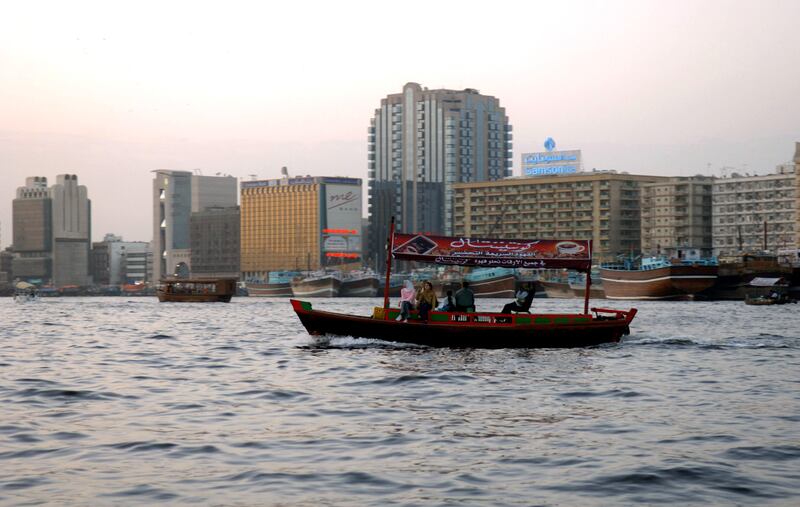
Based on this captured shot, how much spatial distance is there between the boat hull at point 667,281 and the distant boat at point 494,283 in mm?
26830

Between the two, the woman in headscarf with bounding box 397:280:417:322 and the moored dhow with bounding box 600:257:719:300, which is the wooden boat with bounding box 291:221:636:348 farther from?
the moored dhow with bounding box 600:257:719:300

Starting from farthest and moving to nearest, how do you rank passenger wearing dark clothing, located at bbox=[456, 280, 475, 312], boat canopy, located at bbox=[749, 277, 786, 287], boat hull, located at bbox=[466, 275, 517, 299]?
boat hull, located at bbox=[466, 275, 517, 299] → boat canopy, located at bbox=[749, 277, 786, 287] → passenger wearing dark clothing, located at bbox=[456, 280, 475, 312]

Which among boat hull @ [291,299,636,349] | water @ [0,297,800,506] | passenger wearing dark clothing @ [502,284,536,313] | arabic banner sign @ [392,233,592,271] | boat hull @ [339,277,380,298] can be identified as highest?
arabic banner sign @ [392,233,592,271]

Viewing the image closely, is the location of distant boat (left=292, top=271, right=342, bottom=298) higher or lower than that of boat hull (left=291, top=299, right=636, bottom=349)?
lower

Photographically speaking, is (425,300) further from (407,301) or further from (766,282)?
(766,282)

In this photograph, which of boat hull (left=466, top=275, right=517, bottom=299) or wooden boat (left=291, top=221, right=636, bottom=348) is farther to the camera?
boat hull (left=466, top=275, right=517, bottom=299)

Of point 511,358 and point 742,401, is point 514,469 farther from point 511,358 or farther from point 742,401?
point 511,358

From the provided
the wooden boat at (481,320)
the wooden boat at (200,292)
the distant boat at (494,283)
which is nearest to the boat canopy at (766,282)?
the distant boat at (494,283)

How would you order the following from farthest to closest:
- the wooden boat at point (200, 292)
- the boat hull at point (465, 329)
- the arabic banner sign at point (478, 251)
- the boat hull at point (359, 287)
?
the boat hull at point (359, 287), the wooden boat at point (200, 292), the arabic banner sign at point (478, 251), the boat hull at point (465, 329)

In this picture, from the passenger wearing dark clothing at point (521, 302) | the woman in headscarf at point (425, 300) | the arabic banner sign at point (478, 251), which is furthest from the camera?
the passenger wearing dark clothing at point (521, 302)

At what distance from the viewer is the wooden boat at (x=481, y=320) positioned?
113ft

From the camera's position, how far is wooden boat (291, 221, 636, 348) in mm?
34562

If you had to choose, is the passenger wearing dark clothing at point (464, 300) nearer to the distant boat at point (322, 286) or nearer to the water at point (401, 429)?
the water at point (401, 429)

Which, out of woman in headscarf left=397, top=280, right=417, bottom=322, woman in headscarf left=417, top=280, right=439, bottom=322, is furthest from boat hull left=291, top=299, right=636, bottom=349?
woman in headscarf left=397, top=280, right=417, bottom=322
